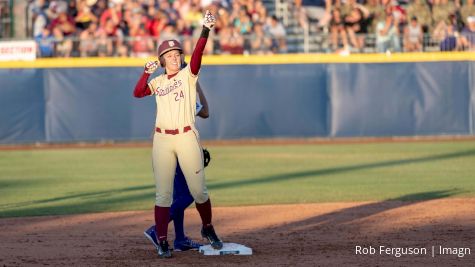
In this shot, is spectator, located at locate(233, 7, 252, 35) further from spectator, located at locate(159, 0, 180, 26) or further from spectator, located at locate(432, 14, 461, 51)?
spectator, located at locate(432, 14, 461, 51)

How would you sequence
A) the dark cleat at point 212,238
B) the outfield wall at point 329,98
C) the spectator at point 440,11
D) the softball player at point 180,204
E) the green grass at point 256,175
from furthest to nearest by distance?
the spectator at point 440,11 < the outfield wall at point 329,98 < the green grass at point 256,175 < the softball player at point 180,204 < the dark cleat at point 212,238

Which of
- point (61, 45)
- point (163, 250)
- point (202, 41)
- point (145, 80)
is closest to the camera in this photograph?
point (202, 41)

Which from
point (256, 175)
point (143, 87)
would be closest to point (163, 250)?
point (143, 87)

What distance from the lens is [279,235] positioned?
1059 centimetres

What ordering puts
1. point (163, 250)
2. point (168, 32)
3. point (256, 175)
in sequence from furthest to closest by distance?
point (168, 32), point (256, 175), point (163, 250)

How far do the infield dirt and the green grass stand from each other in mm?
1040

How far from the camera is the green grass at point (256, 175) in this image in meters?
14.1

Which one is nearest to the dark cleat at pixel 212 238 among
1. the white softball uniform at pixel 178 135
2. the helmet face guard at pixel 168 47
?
the white softball uniform at pixel 178 135

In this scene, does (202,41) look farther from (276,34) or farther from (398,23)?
(398,23)

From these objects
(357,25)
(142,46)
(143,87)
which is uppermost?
(357,25)

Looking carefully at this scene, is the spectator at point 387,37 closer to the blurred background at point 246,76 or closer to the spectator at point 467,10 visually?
the blurred background at point 246,76

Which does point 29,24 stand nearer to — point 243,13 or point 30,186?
Answer: point 243,13

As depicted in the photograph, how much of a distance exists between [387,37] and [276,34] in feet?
8.81

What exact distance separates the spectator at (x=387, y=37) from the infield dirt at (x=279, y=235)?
37.3ft
